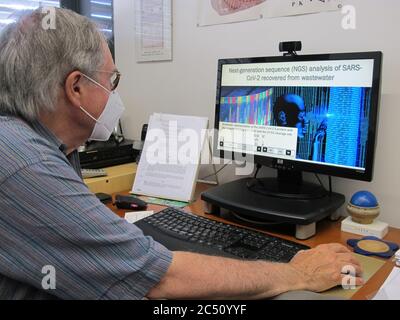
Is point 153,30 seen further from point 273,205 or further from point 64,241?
point 64,241

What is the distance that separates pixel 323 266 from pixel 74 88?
2.16 ft

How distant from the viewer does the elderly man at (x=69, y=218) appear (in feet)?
2.06

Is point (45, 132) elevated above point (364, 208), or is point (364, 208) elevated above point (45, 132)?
point (45, 132)

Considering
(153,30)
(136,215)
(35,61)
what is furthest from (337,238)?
(153,30)

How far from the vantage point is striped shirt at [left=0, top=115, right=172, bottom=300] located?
0.62m

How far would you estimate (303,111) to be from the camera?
1166 mm

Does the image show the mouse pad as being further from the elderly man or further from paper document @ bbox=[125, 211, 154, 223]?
paper document @ bbox=[125, 211, 154, 223]

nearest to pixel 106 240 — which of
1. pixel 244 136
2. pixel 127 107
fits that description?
pixel 244 136

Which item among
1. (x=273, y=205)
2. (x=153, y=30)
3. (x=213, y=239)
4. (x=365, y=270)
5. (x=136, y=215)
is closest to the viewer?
(x=365, y=270)

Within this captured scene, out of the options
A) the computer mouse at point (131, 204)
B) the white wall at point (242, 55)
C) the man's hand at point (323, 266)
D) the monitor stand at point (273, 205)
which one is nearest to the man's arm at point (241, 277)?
the man's hand at point (323, 266)

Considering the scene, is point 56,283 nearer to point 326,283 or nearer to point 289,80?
point 326,283

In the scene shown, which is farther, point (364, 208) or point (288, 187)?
point (288, 187)

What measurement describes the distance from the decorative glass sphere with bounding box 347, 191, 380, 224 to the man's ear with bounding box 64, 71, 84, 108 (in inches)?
31.6

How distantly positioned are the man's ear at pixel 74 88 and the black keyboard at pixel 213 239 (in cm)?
43
